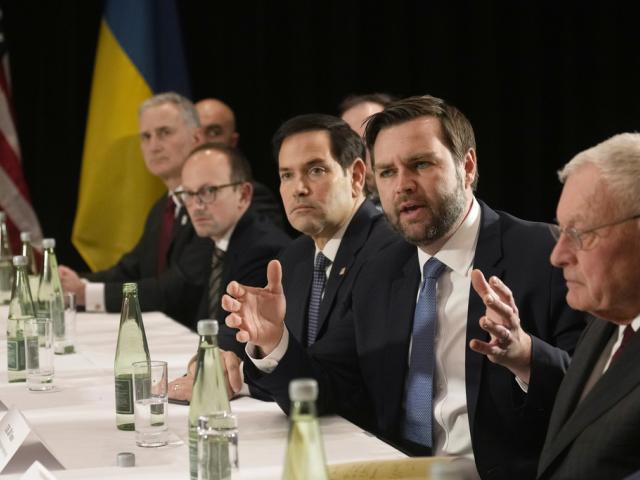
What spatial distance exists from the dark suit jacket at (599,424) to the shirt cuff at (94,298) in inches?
107

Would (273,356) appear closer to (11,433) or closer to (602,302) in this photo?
(11,433)

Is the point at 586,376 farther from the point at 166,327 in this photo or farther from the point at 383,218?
the point at 166,327

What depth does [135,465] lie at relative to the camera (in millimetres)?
1976

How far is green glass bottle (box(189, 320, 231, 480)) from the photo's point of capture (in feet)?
5.77

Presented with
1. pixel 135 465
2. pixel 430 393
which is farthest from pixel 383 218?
pixel 135 465

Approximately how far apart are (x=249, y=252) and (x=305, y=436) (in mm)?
2942

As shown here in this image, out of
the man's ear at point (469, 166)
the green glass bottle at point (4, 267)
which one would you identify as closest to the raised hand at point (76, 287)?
the green glass bottle at point (4, 267)

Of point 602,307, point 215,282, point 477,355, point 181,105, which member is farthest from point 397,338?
point 181,105

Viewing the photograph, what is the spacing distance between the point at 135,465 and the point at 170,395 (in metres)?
0.58

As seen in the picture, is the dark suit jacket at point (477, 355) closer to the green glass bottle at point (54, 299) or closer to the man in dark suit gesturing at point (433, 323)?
the man in dark suit gesturing at point (433, 323)

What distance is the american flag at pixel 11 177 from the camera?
6.06m

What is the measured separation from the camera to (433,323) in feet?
8.51

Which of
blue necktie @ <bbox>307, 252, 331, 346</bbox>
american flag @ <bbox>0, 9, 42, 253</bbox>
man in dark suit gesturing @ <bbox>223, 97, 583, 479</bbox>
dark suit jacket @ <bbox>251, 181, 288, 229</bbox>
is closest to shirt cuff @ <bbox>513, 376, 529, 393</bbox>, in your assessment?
man in dark suit gesturing @ <bbox>223, 97, 583, 479</bbox>

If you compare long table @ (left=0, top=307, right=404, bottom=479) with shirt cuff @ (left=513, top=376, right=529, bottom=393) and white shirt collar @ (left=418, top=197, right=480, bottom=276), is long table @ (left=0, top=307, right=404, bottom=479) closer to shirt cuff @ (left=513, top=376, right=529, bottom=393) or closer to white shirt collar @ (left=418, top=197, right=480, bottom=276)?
shirt cuff @ (left=513, top=376, right=529, bottom=393)
